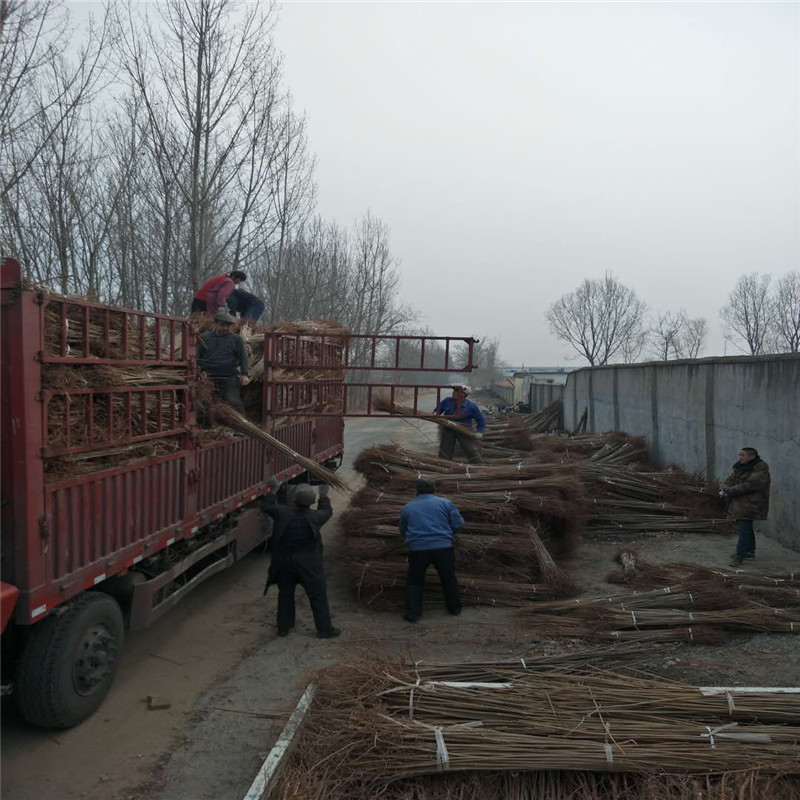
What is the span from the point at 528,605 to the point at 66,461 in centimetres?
476

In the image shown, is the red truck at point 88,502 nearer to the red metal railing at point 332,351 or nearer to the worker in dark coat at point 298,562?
the worker in dark coat at point 298,562

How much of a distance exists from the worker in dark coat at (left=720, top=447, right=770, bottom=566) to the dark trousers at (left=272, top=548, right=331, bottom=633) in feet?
17.6

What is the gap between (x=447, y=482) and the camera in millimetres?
8719

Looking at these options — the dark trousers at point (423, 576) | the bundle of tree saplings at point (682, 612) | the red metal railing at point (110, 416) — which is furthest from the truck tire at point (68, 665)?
the bundle of tree saplings at point (682, 612)

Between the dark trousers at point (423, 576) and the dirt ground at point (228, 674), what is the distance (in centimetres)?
16

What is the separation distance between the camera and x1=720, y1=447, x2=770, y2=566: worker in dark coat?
8359 millimetres

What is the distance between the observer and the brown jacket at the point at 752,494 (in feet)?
27.4

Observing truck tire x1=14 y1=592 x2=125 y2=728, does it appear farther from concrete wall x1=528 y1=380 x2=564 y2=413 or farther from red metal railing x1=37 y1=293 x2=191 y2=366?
concrete wall x1=528 y1=380 x2=564 y2=413

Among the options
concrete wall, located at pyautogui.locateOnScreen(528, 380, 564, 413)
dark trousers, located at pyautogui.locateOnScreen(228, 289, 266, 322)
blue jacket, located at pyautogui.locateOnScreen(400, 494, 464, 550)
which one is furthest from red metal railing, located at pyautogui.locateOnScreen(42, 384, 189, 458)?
concrete wall, located at pyautogui.locateOnScreen(528, 380, 564, 413)

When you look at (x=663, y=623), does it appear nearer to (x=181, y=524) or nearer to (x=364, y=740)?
(x=364, y=740)

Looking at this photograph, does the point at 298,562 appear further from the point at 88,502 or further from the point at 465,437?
the point at 465,437

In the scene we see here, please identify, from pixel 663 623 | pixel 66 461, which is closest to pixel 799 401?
pixel 663 623

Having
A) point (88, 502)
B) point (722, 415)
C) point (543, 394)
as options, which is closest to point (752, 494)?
point (722, 415)

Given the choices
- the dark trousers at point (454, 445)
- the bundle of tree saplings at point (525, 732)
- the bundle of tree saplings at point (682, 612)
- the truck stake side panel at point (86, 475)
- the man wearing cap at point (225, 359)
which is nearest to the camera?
the bundle of tree saplings at point (525, 732)
